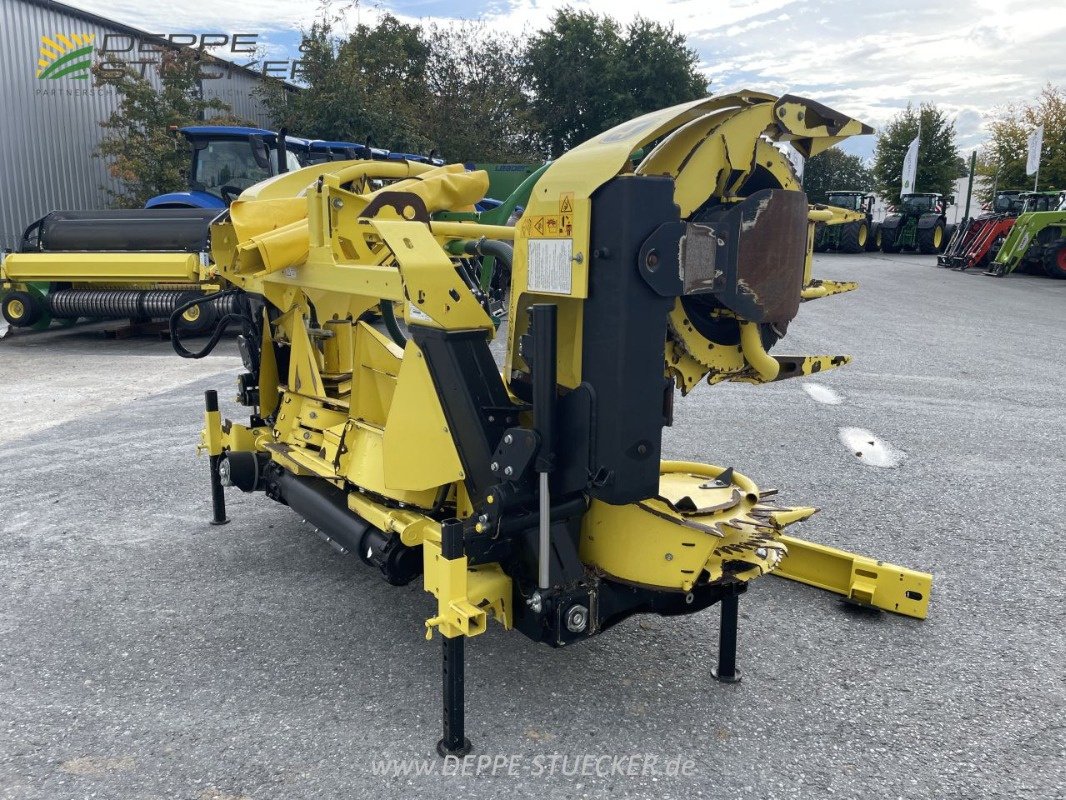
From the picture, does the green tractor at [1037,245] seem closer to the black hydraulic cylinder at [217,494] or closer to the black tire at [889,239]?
the black tire at [889,239]

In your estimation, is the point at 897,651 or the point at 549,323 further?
the point at 897,651

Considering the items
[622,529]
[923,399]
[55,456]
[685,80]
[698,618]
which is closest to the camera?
[622,529]

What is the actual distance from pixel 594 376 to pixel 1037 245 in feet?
62.4

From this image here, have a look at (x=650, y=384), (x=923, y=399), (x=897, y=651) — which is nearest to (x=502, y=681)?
(x=650, y=384)

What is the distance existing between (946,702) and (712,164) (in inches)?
75.3

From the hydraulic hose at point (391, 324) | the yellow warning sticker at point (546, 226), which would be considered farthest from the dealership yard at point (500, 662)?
the yellow warning sticker at point (546, 226)

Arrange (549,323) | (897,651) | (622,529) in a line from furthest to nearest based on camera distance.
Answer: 1. (897,651)
2. (622,529)
3. (549,323)

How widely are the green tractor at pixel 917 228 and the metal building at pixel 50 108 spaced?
67.3ft

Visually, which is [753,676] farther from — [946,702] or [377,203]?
[377,203]

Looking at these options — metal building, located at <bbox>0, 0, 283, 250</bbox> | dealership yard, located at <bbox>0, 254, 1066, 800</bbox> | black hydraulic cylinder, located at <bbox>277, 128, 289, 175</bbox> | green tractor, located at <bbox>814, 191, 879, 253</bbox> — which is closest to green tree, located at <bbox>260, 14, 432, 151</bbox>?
metal building, located at <bbox>0, 0, 283, 250</bbox>

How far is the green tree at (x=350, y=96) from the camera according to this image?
67.8 feet

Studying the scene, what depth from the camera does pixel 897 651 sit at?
3.05 metres

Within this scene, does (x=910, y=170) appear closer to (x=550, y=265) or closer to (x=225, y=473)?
(x=225, y=473)

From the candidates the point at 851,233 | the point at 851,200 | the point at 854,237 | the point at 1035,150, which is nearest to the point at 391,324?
the point at 851,233
